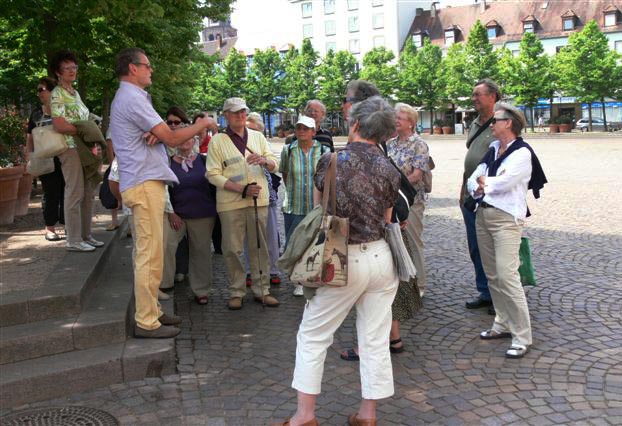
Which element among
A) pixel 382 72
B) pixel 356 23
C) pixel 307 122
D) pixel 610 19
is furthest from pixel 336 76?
pixel 307 122

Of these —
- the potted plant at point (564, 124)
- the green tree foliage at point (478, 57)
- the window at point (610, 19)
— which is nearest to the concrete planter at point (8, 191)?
the potted plant at point (564, 124)

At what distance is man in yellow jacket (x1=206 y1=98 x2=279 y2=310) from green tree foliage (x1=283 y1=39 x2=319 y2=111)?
224 feet

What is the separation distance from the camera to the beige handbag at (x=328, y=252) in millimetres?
3516

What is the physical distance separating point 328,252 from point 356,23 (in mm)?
80227

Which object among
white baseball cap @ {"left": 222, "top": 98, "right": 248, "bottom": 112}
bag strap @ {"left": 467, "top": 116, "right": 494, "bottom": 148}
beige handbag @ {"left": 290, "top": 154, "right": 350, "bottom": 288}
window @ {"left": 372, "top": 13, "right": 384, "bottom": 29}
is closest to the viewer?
beige handbag @ {"left": 290, "top": 154, "right": 350, "bottom": 288}

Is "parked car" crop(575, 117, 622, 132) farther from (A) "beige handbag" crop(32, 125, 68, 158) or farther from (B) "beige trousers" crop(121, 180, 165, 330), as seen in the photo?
(B) "beige trousers" crop(121, 180, 165, 330)

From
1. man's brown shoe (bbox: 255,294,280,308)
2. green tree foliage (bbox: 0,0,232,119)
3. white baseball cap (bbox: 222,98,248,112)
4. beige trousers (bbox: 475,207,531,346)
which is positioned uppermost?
green tree foliage (bbox: 0,0,232,119)

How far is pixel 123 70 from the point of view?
474 cm

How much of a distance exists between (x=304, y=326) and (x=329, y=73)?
231 feet

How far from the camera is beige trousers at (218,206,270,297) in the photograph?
246 inches

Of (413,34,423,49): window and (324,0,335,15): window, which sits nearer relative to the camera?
(413,34,423,49): window

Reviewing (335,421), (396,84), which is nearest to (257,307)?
(335,421)

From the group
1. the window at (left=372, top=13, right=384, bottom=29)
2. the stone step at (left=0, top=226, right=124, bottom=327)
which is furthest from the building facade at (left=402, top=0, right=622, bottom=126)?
the stone step at (left=0, top=226, right=124, bottom=327)

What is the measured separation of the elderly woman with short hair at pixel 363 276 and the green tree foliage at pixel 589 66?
5357cm
